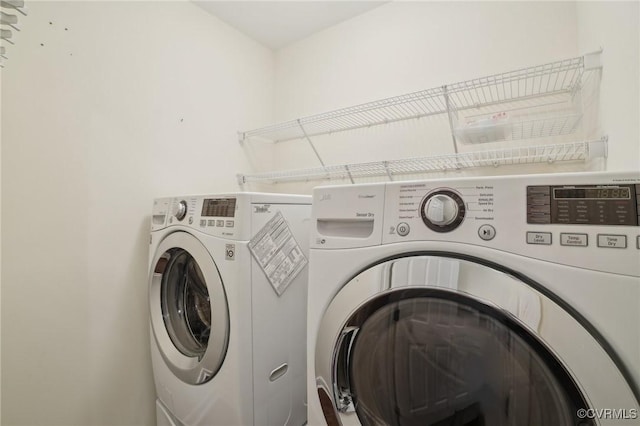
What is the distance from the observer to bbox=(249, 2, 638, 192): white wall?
118cm

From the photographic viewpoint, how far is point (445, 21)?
4.73 feet

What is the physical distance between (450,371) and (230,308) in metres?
0.66

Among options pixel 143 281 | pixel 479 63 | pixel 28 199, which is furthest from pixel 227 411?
pixel 479 63

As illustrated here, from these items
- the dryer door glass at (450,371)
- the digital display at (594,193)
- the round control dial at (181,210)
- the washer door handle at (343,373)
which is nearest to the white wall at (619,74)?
the digital display at (594,193)

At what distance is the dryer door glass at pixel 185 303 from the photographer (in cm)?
116

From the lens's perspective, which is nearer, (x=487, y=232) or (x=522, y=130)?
(x=487, y=232)

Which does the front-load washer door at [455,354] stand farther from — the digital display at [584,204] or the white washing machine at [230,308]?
the white washing machine at [230,308]

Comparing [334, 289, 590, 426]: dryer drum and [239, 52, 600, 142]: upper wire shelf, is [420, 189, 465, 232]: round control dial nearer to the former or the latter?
[334, 289, 590, 426]: dryer drum

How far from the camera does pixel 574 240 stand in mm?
464

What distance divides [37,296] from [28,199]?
1.20ft

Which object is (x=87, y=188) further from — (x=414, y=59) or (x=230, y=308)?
(x=414, y=59)

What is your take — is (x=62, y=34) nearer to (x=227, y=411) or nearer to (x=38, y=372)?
(x=38, y=372)

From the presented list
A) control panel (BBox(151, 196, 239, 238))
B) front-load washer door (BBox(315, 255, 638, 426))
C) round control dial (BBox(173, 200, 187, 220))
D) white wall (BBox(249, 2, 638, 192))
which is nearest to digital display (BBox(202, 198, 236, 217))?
control panel (BBox(151, 196, 239, 238))

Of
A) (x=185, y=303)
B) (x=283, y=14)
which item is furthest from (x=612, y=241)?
(x=283, y=14)
